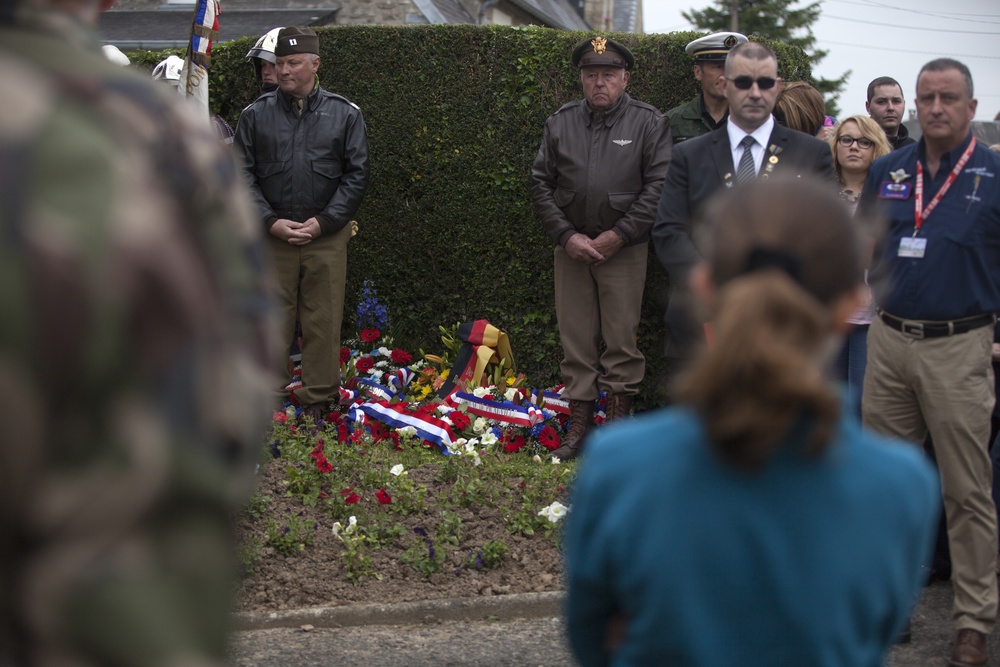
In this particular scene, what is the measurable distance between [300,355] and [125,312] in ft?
24.4

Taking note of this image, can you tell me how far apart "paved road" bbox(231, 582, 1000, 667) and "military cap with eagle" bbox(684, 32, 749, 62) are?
3711 mm

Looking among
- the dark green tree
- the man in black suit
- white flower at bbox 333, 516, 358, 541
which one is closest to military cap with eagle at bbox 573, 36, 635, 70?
the man in black suit

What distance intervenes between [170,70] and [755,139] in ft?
16.2

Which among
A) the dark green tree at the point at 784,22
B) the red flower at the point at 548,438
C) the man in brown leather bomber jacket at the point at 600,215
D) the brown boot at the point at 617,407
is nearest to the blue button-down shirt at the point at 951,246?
the man in brown leather bomber jacket at the point at 600,215

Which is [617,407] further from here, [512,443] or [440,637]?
[440,637]

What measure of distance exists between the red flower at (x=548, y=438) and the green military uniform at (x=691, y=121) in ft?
6.64

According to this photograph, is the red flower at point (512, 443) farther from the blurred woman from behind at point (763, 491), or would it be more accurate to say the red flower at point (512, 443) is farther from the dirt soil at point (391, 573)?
the blurred woman from behind at point (763, 491)

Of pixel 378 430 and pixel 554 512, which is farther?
pixel 378 430

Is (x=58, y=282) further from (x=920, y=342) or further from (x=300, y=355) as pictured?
(x=300, y=355)

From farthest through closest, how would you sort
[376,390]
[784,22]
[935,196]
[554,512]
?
[784,22], [376,390], [554,512], [935,196]

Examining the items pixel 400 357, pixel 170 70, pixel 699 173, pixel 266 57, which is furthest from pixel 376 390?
pixel 699 173

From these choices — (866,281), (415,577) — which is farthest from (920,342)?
(415,577)

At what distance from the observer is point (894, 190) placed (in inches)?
189

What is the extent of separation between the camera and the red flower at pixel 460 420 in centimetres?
745
